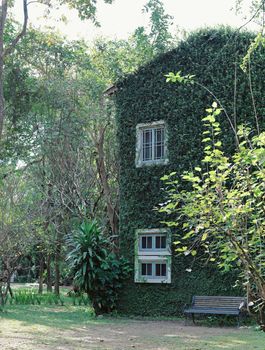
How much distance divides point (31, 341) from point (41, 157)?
44.0ft

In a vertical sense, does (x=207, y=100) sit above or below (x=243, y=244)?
above

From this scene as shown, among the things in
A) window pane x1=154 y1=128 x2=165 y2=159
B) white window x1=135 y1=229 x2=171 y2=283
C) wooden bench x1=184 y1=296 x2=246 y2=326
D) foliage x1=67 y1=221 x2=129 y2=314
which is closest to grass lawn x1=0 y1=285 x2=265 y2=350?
wooden bench x1=184 y1=296 x2=246 y2=326

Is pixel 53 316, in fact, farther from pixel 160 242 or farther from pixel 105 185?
pixel 105 185

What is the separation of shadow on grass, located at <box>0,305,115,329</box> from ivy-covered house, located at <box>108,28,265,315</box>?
1.36 m

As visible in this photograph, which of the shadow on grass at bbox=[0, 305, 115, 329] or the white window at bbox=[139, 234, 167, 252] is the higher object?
the white window at bbox=[139, 234, 167, 252]

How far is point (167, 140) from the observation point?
54.6 ft

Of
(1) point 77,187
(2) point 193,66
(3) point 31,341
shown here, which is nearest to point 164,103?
(2) point 193,66

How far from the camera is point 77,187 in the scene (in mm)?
21750

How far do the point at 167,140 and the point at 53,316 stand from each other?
5.83 metres

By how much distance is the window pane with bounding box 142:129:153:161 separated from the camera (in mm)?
17172

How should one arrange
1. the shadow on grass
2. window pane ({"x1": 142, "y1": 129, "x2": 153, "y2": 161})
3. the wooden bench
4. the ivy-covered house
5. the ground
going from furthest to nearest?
window pane ({"x1": 142, "y1": 129, "x2": 153, "y2": 161}) < the ivy-covered house < the shadow on grass < the wooden bench < the ground

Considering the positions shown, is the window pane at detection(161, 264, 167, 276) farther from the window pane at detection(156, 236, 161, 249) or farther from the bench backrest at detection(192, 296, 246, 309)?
the bench backrest at detection(192, 296, 246, 309)

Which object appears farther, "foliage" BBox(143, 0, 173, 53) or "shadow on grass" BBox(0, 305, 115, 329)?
"foliage" BBox(143, 0, 173, 53)

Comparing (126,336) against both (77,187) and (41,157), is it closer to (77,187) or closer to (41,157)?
(77,187)
